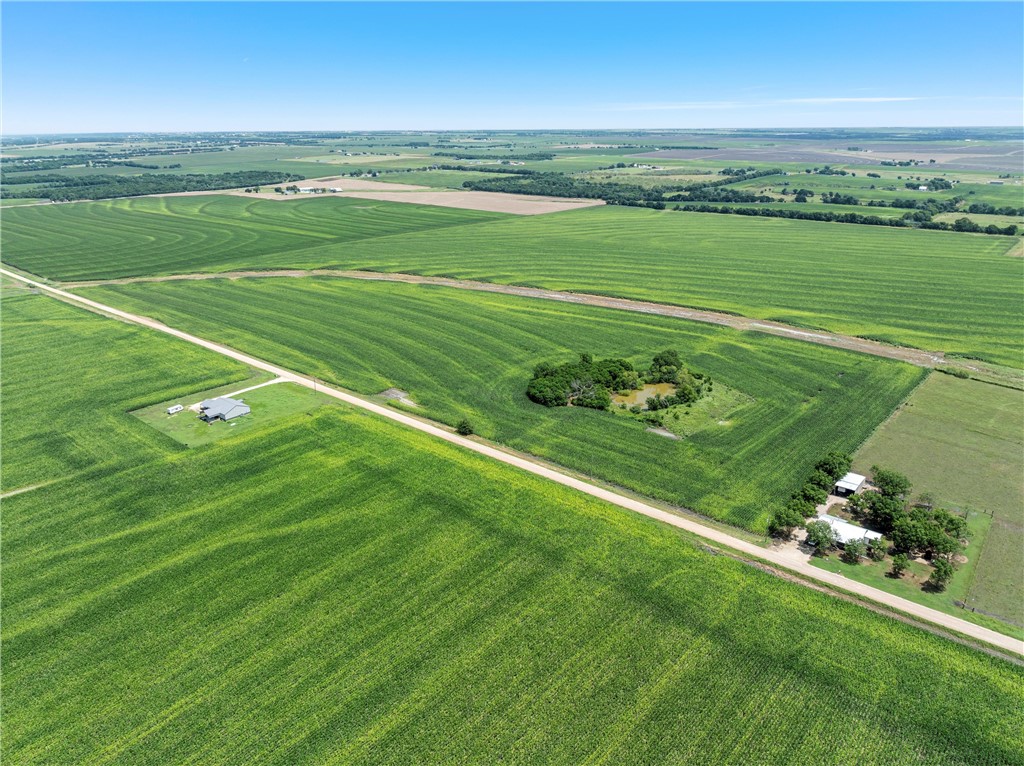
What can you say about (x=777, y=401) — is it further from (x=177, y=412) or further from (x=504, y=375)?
(x=177, y=412)

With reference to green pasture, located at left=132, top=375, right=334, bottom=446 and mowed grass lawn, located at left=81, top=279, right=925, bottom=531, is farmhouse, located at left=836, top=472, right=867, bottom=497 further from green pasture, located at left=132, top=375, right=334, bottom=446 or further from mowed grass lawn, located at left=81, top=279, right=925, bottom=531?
green pasture, located at left=132, top=375, right=334, bottom=446

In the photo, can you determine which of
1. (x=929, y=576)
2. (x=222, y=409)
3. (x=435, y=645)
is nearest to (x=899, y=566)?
(x=929, y=576)

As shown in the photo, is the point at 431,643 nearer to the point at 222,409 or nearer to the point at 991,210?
the point at 222,409

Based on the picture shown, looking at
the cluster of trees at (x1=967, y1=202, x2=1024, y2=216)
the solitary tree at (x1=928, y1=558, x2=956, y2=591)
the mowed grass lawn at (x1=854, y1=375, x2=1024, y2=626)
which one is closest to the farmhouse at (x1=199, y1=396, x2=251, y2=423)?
the mowed grass lawn at (x1=854, y1=375, x2=1024, y2=626)

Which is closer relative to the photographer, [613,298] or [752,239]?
[613,298]

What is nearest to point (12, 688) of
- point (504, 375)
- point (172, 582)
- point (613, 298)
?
point (172, 582)

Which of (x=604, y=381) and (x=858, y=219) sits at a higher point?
(x=858, y=219)

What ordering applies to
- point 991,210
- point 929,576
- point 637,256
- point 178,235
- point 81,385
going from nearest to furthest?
point 929,576 < point 81,385 < point 637,256 < point 178,235 < point 991,210
